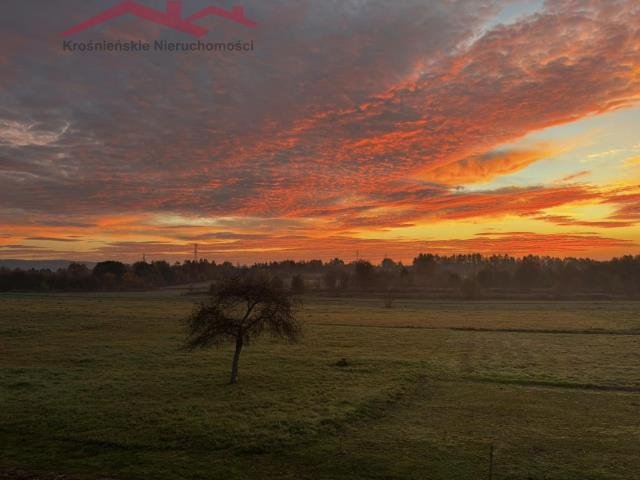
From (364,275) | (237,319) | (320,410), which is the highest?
(364,275)

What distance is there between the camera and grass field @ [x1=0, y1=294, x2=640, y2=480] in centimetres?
1991

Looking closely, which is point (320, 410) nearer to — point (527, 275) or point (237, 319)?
point (237, 319)

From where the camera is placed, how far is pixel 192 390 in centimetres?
3250

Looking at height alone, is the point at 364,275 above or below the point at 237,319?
above

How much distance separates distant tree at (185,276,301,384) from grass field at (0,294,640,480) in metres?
3.54

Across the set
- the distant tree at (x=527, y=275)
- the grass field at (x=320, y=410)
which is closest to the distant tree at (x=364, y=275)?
the distant tree at (x=527, y=275)

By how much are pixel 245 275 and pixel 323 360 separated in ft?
45.2

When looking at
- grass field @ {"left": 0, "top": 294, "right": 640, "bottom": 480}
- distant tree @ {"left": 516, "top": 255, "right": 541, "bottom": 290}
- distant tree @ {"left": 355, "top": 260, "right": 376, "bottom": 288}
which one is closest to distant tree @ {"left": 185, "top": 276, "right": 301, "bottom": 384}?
grass field @ {"left": 0, "top": 294, "right": 640, "bottom": 480}

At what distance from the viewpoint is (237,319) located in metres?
35.7

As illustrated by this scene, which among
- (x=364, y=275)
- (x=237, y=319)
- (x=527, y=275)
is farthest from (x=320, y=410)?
(x=527, y=275)

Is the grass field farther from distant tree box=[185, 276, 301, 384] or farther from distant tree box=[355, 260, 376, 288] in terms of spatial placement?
distant tree box=[355, 260, 376, 288]

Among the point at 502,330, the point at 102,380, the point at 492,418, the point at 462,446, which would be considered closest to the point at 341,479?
the point at 462,446

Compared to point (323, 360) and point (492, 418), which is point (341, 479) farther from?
point (323, 360)

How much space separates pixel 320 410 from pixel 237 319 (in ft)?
36.8
